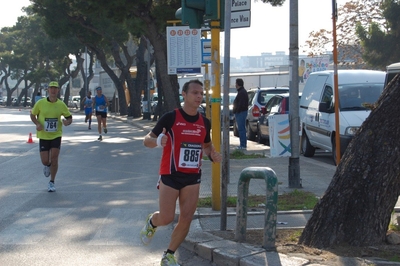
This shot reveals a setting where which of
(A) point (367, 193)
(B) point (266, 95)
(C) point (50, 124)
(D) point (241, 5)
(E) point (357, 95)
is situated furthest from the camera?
(B) point (266, 95)

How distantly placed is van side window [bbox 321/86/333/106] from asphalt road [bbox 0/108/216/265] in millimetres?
4231

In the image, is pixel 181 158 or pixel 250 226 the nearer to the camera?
pixel 181 158

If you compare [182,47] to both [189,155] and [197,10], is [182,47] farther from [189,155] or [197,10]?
[189,155]

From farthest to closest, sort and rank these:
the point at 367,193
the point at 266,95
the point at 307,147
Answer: the point at 266,95, the point at 307,147, the point at 367,193

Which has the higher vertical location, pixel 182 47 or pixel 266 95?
pixel 182 47

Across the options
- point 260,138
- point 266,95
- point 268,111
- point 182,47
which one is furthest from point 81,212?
point 266,95

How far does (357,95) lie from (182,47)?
6.02 meters

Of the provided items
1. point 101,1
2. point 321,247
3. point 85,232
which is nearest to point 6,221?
point 85,232

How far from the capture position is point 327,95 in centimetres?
1590

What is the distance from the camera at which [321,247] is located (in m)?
6.73

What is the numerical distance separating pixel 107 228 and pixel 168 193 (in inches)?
98.1

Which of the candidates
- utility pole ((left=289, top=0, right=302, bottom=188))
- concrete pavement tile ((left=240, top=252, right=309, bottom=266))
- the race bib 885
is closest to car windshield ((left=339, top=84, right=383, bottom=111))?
utility pole ((left=289, top=0, right=302, bottom=188))

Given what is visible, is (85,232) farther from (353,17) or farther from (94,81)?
(94,81)

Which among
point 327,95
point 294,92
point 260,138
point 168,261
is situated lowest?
point 260,138
